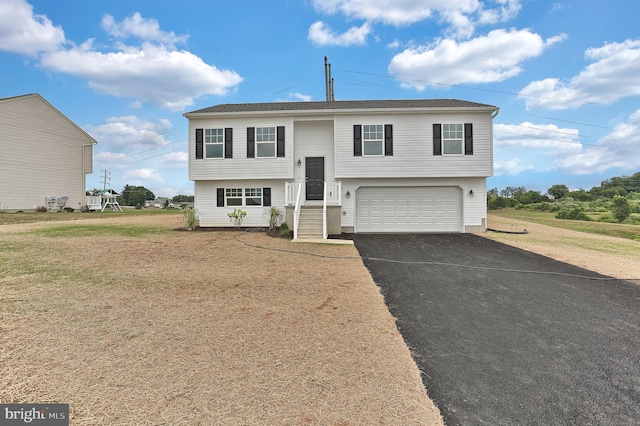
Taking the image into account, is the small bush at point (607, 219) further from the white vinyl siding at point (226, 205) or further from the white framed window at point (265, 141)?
the white framed window at point (265, 141)

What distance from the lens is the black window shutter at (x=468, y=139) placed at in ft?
46.2

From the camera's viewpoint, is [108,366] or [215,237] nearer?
[108,366]

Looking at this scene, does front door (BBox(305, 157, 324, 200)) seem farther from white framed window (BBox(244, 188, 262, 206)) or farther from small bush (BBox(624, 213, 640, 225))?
small bush (BBox(624, 213, 640, 225))

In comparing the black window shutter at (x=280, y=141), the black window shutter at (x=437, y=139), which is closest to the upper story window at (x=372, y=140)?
the black window shutter at (x=437, y=139)

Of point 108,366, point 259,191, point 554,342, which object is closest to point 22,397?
point 108,366

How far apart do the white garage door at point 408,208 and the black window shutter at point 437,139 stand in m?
1.74

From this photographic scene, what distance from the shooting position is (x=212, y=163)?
1468cm

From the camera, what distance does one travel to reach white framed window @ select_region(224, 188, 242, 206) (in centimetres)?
1506

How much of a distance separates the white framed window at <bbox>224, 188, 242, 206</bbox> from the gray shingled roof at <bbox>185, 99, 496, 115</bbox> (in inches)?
149

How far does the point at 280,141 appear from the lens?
569 inches

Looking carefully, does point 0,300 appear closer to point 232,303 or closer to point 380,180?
point 232,303

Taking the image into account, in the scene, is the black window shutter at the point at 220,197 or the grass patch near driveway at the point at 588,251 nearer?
the grass patch near driveway at the point at 588,251

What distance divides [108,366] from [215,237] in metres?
9.35

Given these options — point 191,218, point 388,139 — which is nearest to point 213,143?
point 191,218
